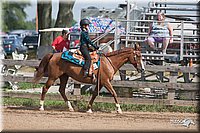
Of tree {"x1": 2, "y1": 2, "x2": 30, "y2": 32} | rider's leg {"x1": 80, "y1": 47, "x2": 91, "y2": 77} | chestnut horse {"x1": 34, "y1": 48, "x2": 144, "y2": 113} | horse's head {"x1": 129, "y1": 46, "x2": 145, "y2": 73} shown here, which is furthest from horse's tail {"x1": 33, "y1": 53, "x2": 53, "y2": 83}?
tree {"x1": 2, "y1": 2, "x2": 30, "y2": 32}

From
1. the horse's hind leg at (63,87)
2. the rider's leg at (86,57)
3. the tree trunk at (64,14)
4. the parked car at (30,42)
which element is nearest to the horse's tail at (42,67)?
the horse's hind leg at (63,87)

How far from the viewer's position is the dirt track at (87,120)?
11031 mm

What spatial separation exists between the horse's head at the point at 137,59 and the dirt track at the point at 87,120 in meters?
1.28

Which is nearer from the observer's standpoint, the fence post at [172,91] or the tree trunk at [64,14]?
the fence post at [172,91]

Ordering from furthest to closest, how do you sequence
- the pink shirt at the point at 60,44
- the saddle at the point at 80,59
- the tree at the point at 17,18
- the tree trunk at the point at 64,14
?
the tree at the point at 17,18
the tree trunk at the point at 64,14
the pink shirt at the point at 60,44
the saddle at the point at 80,59

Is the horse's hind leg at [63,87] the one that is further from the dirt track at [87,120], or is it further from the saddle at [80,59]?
the saddle at [80,59]

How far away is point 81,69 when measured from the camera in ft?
44.9

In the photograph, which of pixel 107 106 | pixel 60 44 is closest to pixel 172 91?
pixel 107 106

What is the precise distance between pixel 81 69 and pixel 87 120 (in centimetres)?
189

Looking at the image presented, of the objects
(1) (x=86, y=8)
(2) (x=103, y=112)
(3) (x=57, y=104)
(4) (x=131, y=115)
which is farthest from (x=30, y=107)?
(1) (x=86, y=8)

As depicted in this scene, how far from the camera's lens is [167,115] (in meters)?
13.6

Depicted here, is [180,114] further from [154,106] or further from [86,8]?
[86,8]

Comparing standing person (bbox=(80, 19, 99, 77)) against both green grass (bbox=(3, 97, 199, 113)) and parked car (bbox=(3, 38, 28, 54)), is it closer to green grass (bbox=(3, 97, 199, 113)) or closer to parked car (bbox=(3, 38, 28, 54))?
green grass (bbox=(3, 97, 199, 113))

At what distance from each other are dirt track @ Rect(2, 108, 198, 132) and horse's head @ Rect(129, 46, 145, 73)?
4.21 feet
